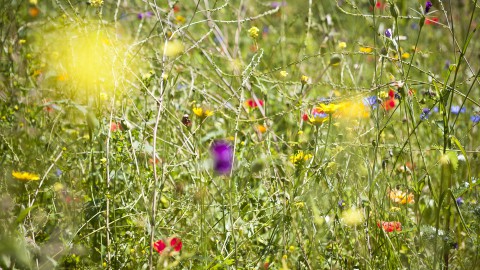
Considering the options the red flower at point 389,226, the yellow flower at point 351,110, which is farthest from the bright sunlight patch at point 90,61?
the red flower at point 389,226

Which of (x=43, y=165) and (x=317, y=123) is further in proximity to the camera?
(x=43, y=165)

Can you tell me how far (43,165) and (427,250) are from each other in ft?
3.19

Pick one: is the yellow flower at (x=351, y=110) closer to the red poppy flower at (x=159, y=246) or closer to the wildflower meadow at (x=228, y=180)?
the wildflower meadow at (x=228, y=180)

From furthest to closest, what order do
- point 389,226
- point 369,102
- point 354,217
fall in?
point 369,102
point 389,226
point 354,217

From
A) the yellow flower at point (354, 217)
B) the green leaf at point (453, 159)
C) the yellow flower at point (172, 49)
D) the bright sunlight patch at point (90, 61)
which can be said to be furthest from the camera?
the bright sunlight patch at point (90, 61)

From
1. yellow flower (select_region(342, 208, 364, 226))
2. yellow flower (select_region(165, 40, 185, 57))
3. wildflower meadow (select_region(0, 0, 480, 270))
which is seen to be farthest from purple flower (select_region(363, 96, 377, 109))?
yellow flower (select_region(165, 40, 185, 57))

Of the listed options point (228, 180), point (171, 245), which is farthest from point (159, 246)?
point (228, 180)

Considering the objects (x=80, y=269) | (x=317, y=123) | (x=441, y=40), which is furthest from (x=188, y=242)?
(x=441, y=40)

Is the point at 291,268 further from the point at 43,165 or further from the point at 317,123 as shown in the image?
the point at 43,165

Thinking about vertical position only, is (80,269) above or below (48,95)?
below

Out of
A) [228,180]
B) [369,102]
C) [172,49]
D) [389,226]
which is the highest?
[172,49]

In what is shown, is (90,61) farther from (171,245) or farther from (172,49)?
(171,245)

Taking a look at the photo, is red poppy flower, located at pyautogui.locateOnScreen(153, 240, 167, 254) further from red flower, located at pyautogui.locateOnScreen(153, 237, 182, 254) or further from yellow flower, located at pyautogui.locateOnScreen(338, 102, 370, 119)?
yellow flower, located at pyautogui.locateOnScreen(338, 102, 370, 119)

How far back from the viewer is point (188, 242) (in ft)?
4.89
